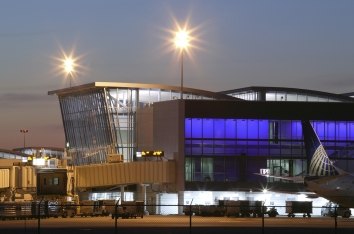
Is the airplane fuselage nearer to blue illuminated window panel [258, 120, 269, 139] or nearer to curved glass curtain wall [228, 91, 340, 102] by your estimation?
blue illuminated window panel [258, 120, 269, 139]

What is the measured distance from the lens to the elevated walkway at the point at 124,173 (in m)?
109

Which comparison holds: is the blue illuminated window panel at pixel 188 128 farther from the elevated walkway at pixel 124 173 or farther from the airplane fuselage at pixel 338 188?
the airplane fuselage at pixel 338 188

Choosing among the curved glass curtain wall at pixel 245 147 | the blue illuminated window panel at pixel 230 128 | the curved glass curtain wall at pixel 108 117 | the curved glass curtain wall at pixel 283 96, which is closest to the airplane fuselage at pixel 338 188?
the curved glass curtain wall at pixel 245 147

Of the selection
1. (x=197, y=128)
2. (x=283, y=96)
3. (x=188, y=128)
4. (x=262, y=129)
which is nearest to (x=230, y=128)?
(x=262, y=129)

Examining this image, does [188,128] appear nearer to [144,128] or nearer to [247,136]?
[247,136]

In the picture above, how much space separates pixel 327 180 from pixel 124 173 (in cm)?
3383

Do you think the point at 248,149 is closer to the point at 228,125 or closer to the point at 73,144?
the point at 228,125

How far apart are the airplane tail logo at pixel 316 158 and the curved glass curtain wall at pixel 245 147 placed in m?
20.4

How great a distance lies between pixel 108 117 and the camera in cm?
13912

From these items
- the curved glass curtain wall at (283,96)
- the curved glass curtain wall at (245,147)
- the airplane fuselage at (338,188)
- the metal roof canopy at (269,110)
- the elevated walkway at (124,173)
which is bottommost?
the airplane fuselage at (338,188)

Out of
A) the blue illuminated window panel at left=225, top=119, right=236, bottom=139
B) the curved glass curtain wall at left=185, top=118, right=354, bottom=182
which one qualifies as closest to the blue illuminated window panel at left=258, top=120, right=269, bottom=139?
the curved glass curtain wall at left=185, top=118, right=354, bottom=182

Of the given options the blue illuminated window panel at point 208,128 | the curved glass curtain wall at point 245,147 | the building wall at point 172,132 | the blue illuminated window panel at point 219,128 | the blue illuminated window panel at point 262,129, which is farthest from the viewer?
the blue illuminated window panel at point 262,129
